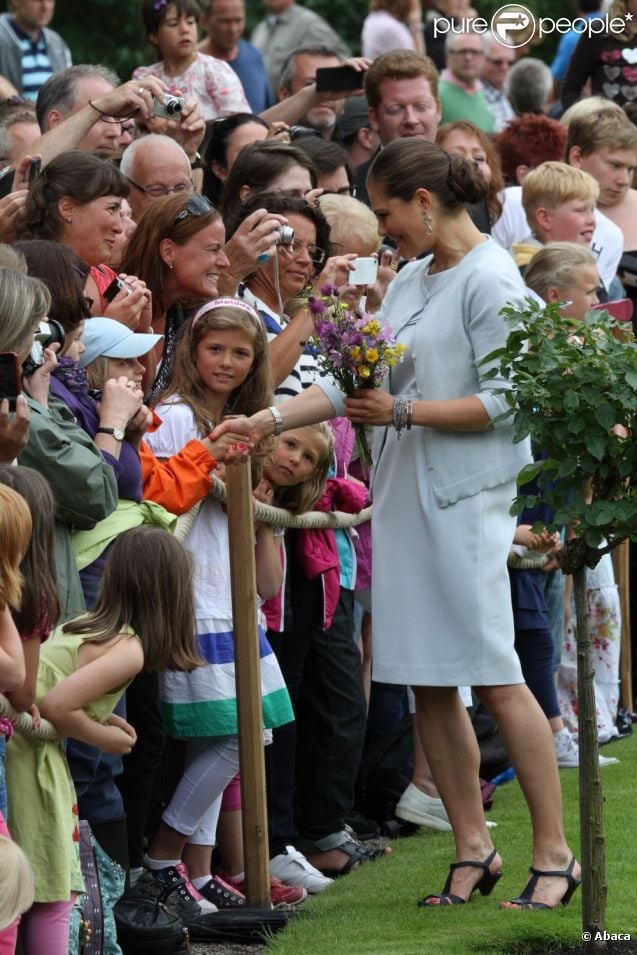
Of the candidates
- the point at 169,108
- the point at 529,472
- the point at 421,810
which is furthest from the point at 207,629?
the point at 169,108

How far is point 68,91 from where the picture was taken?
7.85m

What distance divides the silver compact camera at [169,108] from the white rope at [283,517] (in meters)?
1.85

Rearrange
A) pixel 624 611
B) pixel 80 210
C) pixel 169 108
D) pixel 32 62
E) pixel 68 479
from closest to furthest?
pixel 68 479 → pixel 80 210 → pixel 169 108 → pixel 624 611 → pixel 32 62

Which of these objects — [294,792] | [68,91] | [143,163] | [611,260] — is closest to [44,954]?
[294,792]

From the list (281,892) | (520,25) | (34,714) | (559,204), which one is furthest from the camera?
(520,25)

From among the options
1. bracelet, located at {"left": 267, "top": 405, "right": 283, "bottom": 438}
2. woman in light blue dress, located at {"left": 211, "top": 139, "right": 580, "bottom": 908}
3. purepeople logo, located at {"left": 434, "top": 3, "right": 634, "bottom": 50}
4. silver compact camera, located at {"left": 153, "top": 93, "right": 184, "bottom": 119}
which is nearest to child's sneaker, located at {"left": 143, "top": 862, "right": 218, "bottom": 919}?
woman in light blue dress, located at {"left": 211, "top": 139, "right": 580, "bottom": 908}

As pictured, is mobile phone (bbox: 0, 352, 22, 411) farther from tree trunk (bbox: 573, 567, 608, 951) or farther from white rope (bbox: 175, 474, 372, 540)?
tree trunk (bbox: 573, 567, 608, 951)

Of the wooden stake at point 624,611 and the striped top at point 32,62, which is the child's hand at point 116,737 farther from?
the striped top at point 32,62

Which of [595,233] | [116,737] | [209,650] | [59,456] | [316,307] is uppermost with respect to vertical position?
[595,233]

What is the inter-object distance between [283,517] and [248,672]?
995 mm

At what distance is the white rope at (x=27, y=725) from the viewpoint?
448 centimetres

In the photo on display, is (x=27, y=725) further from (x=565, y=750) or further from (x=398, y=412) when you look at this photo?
(x=565, y=750)

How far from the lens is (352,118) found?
1059 centimetres

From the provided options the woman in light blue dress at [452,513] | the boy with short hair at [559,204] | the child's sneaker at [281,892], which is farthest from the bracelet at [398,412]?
the boy with short hair at [559,204]
